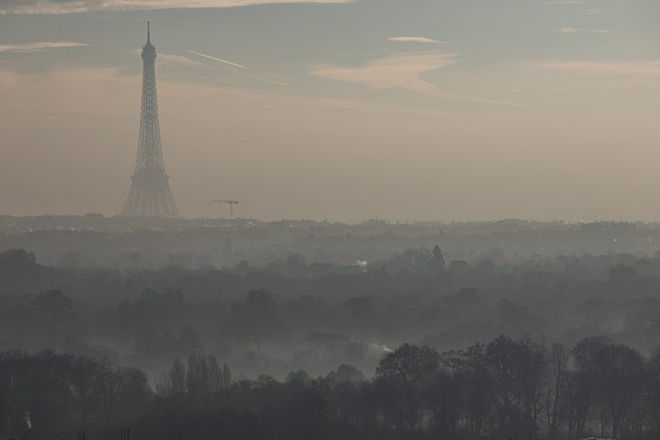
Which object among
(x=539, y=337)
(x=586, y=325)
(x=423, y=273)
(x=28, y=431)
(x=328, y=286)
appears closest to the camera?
(x=28, y=431)

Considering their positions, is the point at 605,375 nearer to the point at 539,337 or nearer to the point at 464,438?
the point at 464,438

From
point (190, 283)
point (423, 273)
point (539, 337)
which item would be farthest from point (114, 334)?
point (423, 273)

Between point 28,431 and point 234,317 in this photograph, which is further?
point 234,317

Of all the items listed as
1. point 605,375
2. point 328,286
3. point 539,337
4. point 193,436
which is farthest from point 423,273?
point 193,436

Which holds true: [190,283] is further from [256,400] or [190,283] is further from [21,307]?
[256,400]

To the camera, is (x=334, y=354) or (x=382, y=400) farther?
(x=334, y=354)

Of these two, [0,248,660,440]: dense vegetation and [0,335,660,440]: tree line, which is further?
[0,248,660,440]: dense vegetation

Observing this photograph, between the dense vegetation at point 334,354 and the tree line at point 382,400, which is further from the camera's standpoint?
the dense vegetation at point 334,354

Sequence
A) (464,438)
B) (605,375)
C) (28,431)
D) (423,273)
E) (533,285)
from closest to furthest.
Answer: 1. (28,431)
2. (464,438)
3. (605,375)
4. (533,285)
5. (423,273)

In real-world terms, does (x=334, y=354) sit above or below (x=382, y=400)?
below
